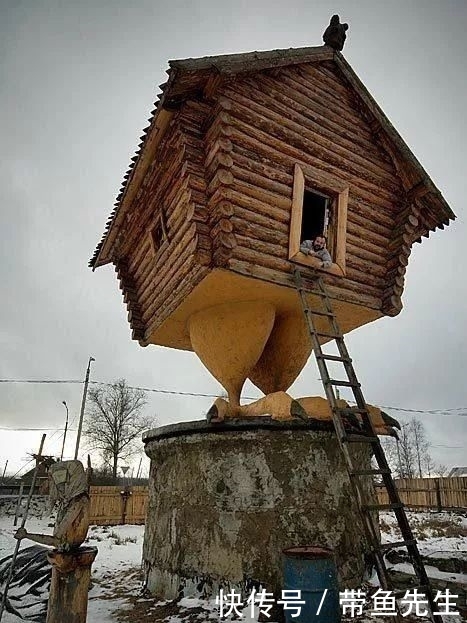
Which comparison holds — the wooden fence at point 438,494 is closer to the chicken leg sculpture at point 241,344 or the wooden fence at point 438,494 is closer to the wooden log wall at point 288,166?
the chicken leg sculpture at point 241,344

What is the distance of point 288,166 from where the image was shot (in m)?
7.62

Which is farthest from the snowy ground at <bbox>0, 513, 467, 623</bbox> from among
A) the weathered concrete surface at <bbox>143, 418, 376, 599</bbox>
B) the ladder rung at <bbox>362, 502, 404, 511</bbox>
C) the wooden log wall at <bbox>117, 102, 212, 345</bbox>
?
the wooden log wall at <bbox>117, 102, 212, 345</bbox>

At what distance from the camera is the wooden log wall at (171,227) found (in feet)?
22.6

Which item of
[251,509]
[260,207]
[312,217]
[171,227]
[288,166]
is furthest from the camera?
[312,217]

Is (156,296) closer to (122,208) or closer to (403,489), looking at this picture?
(122,208)

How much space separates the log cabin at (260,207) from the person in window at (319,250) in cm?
13

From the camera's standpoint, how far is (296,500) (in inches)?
256

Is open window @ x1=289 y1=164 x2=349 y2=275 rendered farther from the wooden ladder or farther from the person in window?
the wooden ladder

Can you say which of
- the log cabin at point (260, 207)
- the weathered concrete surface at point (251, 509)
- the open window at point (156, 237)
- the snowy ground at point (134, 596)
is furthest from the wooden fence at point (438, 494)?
the open window at point (156, 237)

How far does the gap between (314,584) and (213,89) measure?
681 centimetres

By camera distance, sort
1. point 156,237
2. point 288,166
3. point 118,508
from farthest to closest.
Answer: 1. point 118,508
2. point 156,237
3. point 288,166

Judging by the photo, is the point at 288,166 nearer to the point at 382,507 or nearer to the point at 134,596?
the point at 382,507

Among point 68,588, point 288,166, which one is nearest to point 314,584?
point 68,588

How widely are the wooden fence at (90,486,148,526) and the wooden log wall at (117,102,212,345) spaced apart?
44.4 ft
